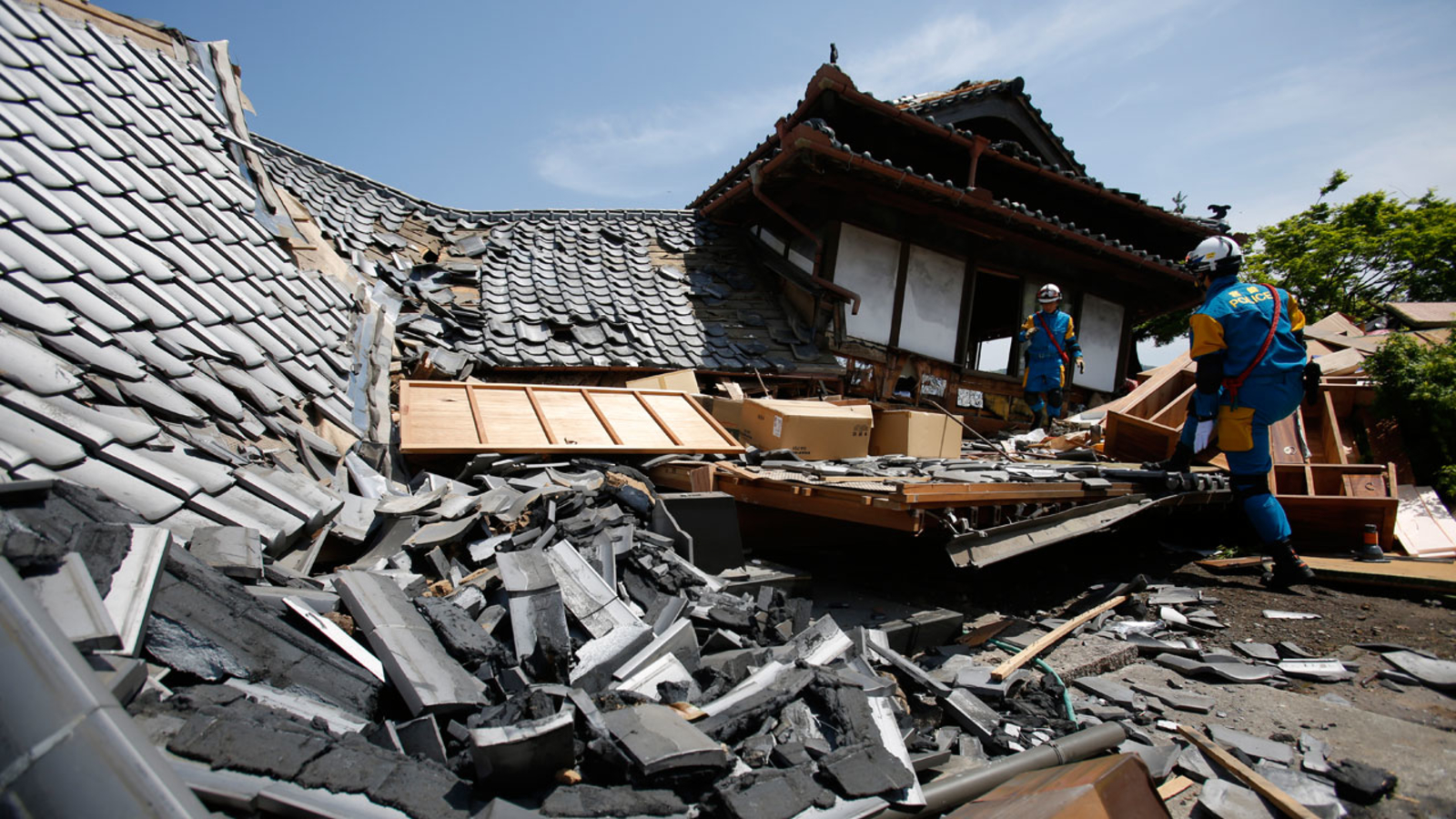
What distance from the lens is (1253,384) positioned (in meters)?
5.21

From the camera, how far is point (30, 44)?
4.82 metres

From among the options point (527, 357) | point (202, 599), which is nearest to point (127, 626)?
point (202, 599)

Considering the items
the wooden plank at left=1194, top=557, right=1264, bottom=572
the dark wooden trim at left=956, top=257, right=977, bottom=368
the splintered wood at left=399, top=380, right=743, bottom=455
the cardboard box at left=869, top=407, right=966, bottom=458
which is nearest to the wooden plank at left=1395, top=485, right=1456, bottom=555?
the wooden plank at left=1194, top=557, right=1264, bottom=572

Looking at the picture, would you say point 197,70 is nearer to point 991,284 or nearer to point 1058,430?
point 1058,430

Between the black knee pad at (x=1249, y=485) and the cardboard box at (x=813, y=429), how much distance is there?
2.92 meters

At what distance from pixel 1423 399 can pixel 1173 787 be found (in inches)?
274

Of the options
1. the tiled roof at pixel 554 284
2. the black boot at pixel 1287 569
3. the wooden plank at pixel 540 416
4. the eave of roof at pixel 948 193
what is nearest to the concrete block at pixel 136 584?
the wooden plank at pixel 540 416

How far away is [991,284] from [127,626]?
1516 centimetres

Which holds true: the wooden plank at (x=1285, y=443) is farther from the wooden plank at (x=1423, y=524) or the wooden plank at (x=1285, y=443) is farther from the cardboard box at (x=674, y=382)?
the cardboard box at (x=674, y=382)

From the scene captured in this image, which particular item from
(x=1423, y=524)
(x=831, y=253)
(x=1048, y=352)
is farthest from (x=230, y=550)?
(x=1048, y=352)

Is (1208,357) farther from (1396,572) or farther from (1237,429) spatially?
(1396,572)

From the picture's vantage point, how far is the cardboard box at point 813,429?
616 cm

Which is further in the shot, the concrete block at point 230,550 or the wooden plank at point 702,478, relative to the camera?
the wooden plank at point 702,478

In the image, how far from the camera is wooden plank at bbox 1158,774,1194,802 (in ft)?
8.95
